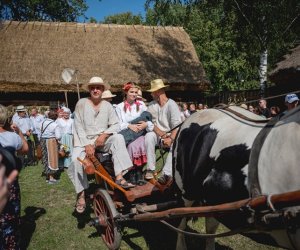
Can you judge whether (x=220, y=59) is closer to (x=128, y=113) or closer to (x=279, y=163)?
(x=128, y=113)

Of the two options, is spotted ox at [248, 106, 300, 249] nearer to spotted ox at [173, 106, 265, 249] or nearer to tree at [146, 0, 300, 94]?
spotted ox at [173, 106, 265, 249]

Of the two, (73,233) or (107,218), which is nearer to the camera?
(107,218)

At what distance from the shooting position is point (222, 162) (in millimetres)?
2639

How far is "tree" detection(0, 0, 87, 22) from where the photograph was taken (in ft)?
89.3

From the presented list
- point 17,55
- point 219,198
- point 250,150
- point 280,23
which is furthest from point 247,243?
point 17,55

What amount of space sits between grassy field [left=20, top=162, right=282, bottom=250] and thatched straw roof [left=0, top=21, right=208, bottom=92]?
1211 cm

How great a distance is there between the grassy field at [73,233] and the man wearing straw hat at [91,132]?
0.42 m

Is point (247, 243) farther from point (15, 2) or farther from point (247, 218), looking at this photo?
point (15, 2)

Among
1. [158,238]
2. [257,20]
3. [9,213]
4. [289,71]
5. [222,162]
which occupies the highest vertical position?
[257,20]

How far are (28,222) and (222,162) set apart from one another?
368cm

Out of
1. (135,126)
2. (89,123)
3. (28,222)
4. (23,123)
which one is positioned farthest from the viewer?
(23,123)

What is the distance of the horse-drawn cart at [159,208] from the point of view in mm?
1975

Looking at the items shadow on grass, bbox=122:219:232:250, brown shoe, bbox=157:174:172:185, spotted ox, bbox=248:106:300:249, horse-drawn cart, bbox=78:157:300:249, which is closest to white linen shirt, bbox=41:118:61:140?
horse-drawn cart, bbox=78:157:300:249

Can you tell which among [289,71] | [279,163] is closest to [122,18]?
[289,71]
